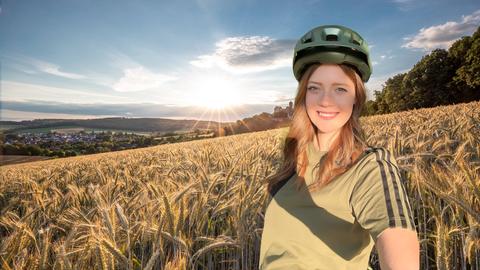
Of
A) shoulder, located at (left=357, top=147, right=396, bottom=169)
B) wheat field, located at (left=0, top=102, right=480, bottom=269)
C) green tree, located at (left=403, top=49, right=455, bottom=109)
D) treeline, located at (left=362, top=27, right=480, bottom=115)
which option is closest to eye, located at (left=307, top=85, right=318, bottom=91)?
shoulder, located at (left=357, top=147, right=396, bottom=169)

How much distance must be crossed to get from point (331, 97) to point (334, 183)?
1.49 ft

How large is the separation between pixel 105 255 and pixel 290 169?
3.64 feet

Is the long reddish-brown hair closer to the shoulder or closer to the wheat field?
the shoulder

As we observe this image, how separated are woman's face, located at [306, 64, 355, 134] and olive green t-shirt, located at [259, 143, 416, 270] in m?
0.18

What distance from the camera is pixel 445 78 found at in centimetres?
5266

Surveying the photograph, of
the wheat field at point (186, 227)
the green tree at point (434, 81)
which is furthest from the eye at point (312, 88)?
the green tree at point (434, 81)

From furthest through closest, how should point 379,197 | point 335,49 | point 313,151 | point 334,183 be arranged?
point 313,151 < point 335,49 < point 334,183 < point 379,197

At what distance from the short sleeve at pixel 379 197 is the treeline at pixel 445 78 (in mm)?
49511

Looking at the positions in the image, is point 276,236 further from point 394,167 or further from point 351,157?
point 394,167

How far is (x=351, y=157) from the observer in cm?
176

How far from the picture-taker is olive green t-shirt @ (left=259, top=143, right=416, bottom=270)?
134 centimetres

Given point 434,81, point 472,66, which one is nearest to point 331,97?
point 472,66

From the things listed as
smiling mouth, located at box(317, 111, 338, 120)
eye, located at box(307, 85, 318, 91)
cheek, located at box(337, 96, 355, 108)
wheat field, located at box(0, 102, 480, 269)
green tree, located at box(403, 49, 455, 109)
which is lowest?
wheat field, located at box(0, 102, 480, 269)

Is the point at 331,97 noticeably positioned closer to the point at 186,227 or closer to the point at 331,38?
the point at 331,38
